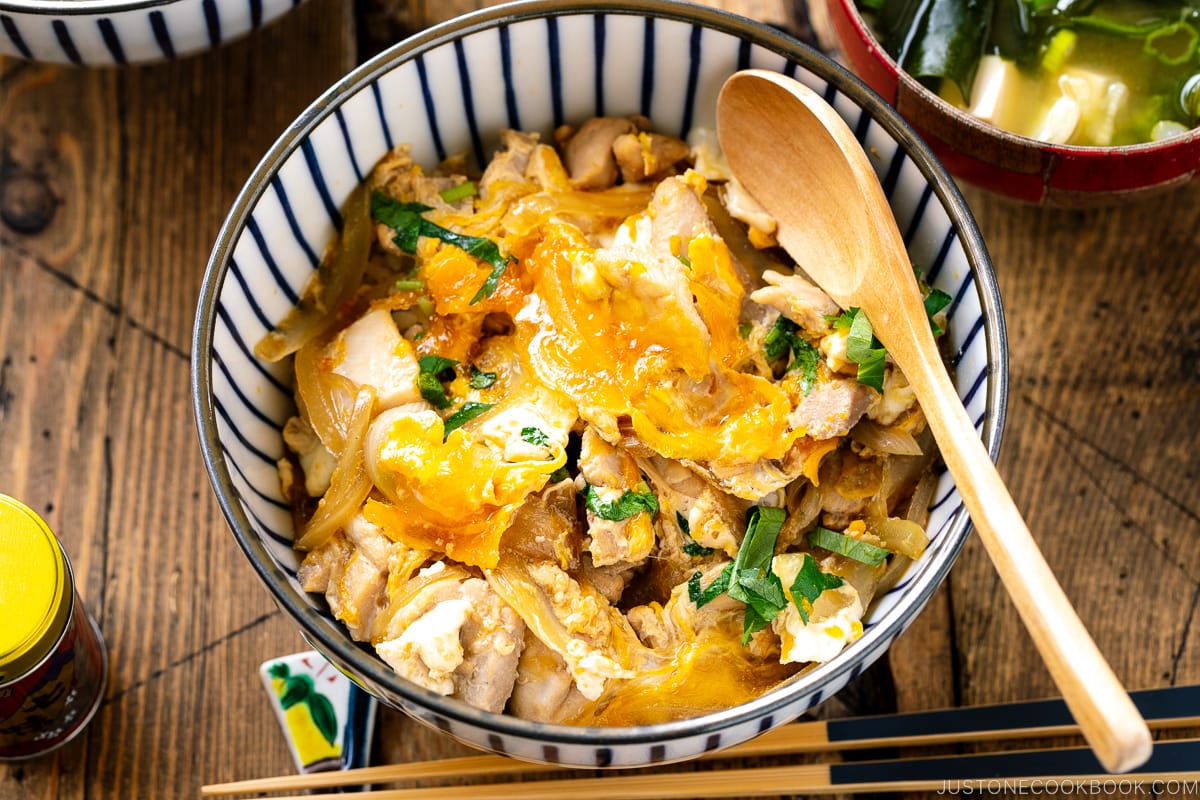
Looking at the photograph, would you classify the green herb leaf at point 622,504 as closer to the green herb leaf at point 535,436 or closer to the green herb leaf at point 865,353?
the green herb leaf at point 535,436

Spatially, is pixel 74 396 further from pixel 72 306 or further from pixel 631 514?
pixel 631 514

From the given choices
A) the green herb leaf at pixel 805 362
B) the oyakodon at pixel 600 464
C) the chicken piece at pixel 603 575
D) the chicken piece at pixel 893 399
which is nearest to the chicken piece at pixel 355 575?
the oyakodon at pixel 600 464

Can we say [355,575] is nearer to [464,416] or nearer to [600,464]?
[464,416]

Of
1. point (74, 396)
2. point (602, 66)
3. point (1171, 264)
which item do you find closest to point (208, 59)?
point (74, 396)

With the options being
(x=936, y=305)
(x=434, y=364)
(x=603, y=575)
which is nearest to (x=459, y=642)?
(x=603, y=575)

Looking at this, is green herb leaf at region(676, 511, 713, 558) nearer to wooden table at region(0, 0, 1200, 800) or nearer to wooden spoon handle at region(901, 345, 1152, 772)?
wooden spoon handle at region(901, 345, 1152, 772)

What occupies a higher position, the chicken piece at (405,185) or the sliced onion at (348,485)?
the chicken piece at (405,185)
